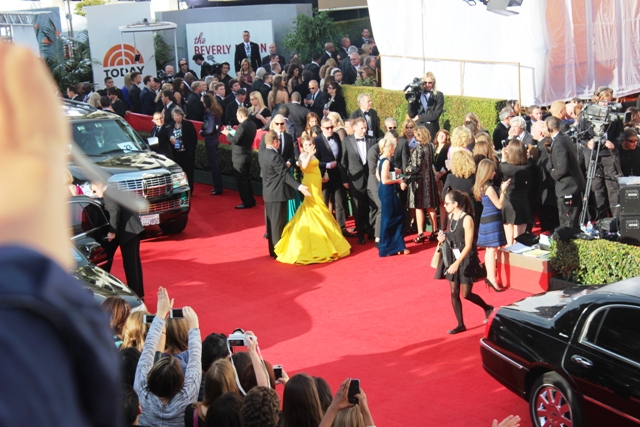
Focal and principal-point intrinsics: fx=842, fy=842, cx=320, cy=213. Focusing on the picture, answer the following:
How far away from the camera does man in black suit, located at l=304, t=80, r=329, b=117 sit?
1944cm

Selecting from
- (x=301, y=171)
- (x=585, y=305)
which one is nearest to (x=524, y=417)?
(x=585, y=305)

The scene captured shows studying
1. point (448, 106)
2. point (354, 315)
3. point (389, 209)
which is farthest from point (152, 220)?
point (448, 106)

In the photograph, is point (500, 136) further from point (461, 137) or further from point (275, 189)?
point (275, 189)

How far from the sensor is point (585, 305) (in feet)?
21.8

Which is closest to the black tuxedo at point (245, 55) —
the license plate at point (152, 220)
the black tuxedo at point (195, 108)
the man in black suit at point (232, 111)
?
the black tuxedo at point (195, 108)

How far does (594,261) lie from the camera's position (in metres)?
10.1

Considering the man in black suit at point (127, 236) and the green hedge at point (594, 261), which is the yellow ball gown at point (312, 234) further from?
the green hedge at point (594, 261)

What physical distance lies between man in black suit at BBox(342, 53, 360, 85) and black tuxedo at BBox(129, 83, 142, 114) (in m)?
5.88

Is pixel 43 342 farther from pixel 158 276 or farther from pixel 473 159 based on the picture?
pixel 158 276

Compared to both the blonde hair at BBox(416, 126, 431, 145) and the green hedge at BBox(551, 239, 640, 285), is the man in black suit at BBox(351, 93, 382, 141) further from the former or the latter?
the green hedge at BBox(551, 239, 640, 285)

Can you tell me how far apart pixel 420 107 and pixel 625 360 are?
10670mm

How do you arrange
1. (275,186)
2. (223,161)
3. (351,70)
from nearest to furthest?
(275,186) < (223,161) < (351,70)

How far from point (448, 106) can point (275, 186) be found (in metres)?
8.03

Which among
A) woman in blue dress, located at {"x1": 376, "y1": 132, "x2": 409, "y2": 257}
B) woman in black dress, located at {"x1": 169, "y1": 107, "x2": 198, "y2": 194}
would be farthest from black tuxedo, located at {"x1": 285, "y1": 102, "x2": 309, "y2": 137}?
woman in blue dress, located at {"x1": 376, "y1": 132, "x2": 409, "y2": 257}
